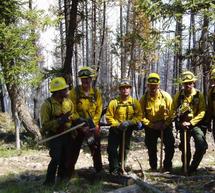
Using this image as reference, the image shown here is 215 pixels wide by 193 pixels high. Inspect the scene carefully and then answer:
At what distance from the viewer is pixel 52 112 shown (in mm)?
7551

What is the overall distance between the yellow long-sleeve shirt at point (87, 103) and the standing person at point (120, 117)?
1.15 ft

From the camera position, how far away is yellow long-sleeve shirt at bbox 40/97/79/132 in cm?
750

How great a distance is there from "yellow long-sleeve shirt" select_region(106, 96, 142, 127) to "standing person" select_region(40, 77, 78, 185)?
0.87 meters

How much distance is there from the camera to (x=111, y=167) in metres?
8.52

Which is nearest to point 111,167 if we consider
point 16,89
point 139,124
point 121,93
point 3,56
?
point 139,124

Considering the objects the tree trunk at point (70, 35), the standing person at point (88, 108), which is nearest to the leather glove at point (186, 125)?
the standing person at point (88, 108)

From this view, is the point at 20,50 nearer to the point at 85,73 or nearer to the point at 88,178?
the point at 85,73

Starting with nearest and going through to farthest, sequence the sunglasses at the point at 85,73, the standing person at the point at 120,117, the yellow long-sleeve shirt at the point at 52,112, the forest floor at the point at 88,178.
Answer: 1. the forest floor at the point at 88,178
2. the yellow long-sleeve shirt at the point at 52,112
3. the sunglasses at the point at 85,73
4. the standing person at the point at 120,117

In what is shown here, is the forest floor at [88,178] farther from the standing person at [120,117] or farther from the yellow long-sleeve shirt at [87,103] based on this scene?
the yellow long-sleeve shirt at [87,103]

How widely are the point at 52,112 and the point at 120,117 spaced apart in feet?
5.43

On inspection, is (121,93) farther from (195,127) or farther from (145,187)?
(145,187)

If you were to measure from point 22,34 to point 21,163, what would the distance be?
5184mm

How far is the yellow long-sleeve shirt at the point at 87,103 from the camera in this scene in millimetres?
8039

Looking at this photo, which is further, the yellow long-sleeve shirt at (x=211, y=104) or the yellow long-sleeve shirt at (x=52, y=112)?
the yellow long-sleeve shirt at (x=211, y=104)
